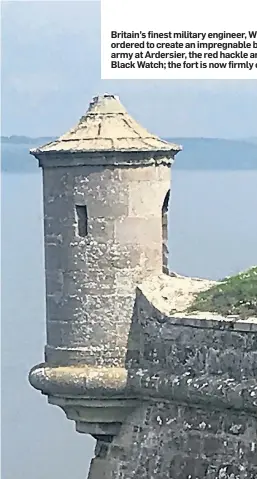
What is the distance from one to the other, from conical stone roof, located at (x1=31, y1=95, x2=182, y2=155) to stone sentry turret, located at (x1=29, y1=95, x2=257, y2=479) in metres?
0.01

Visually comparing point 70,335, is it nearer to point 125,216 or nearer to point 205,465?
point 125,216

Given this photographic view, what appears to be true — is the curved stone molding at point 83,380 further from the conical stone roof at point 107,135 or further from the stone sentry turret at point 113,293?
the conical stone roof at point 107,135

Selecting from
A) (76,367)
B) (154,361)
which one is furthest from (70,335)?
(154,361)

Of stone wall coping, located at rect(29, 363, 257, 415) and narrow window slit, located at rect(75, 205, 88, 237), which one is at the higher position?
narrow window slit, located at rect(75, 205, 88, 237)

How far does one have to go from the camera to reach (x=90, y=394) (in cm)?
917

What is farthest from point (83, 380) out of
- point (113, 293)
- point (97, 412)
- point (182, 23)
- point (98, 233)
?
point (182, 23)

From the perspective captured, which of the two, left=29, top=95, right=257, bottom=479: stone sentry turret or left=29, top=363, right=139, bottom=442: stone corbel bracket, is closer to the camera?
left=29, top=95, right=257, bottom=479: stone sentry turret

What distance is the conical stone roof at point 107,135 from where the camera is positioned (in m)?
9.27

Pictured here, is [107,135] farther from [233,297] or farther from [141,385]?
[141,385]

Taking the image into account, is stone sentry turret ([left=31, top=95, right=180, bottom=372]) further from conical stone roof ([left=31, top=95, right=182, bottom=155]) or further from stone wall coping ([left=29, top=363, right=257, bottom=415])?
stone wall coping ([left=29, top=363, right=257, bottom=415])

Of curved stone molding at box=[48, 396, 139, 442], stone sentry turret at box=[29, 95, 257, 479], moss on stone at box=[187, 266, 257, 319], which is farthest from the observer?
curved stone molding at box=[48, 396, 139, 442]

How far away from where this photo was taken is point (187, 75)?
31.2 ft

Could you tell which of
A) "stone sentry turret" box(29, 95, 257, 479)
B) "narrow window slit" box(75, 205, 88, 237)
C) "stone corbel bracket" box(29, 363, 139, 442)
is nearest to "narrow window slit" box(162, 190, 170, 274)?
"stone sentry turret" box(29, 95, 257, 479)

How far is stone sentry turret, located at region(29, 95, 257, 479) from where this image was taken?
8.94 meters
